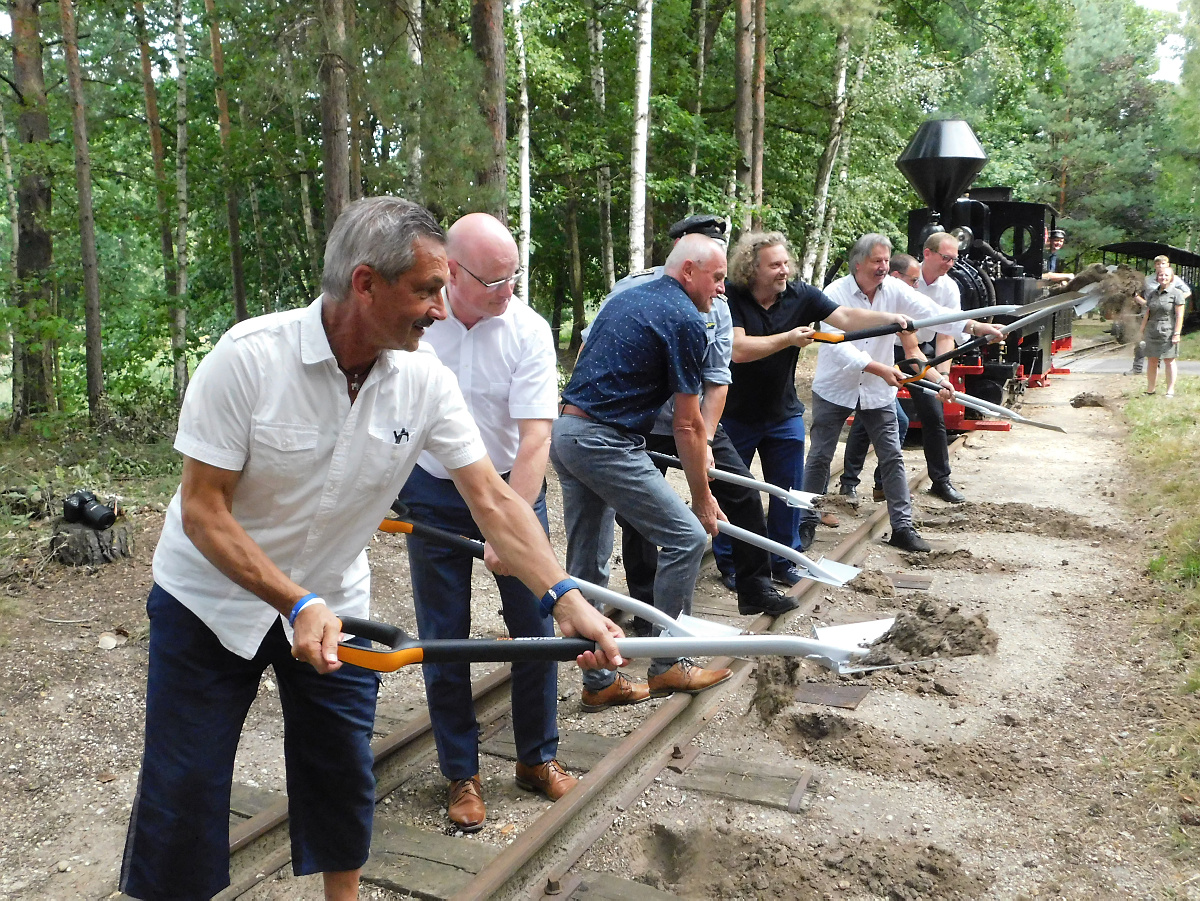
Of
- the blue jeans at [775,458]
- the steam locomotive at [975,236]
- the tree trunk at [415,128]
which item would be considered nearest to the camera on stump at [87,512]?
the blue jeans at [775,458]

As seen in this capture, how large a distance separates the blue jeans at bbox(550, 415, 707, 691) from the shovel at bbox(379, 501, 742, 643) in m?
0.83

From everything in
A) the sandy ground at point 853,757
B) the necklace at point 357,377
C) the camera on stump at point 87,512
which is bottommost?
the sandy ground at point 853,757

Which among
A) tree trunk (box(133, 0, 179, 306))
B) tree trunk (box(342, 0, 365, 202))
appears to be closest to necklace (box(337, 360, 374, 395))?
tree trunk (box(342, 0, 365, 202))

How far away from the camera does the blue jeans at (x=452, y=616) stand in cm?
381

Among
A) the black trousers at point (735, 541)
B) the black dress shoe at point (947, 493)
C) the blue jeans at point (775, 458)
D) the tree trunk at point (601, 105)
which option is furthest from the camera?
the tree trunk at point (601, 105)

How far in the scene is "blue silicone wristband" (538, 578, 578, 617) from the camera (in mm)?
2631

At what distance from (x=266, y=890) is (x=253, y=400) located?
186cm

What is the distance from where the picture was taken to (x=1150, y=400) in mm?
15094

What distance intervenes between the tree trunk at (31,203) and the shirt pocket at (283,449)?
38.4 feet

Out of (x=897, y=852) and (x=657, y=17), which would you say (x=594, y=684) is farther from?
(x=657, y=17)

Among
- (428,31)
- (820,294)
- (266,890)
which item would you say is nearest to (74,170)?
(428,31)

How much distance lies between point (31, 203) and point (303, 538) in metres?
14.0

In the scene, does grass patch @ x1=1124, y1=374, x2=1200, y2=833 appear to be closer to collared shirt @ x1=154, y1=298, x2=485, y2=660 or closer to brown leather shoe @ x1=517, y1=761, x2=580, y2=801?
brown leather shoe @ x1=517, y1=761, x2=580, y2=801

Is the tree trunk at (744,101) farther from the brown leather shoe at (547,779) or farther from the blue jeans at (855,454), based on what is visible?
the brown leather shoe at (547,779)
